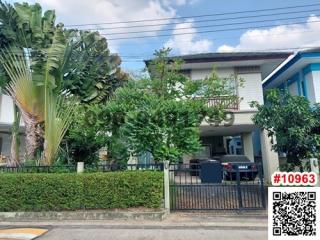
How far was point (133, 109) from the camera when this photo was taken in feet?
35.4

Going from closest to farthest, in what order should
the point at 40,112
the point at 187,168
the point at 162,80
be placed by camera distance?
the point at 187,168, the point at 40,112, the point at 162,80

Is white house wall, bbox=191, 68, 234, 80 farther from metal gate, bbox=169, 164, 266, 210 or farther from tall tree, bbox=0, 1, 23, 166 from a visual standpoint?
tall tree, bbox=0, 1, 23, 166

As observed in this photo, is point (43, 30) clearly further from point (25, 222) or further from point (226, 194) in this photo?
point (226, 194)

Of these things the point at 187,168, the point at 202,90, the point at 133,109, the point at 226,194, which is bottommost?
the point at 226,194

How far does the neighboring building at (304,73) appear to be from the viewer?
14906mm

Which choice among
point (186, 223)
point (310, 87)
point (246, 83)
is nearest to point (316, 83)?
point (310, 87)

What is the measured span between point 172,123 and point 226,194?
117 inches

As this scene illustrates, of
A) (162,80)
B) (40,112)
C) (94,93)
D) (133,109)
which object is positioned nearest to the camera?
(133,109)

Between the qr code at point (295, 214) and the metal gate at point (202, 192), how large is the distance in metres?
6.15

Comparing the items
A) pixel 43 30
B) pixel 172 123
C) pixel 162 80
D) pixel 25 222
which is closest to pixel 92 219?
pixel 25 222

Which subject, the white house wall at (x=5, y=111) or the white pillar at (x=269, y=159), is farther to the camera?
the white house wall at (x=5, y=111)

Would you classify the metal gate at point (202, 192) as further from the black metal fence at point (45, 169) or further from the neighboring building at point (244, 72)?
the neighboring building at point (244, 72)

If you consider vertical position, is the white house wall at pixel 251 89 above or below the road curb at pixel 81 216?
above

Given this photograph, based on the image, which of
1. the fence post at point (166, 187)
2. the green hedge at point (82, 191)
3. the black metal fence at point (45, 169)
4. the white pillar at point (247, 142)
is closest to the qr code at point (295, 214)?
the green hedge at point (82, 191)
